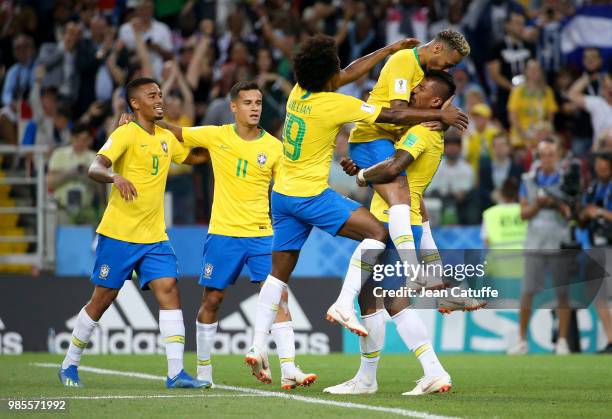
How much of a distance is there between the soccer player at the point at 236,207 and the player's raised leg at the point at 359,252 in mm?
1208

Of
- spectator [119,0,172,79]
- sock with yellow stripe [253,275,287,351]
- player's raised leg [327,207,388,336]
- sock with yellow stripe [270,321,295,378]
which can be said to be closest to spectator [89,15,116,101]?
spectator [119,0,172,79]

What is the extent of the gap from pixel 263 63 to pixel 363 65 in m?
8.94

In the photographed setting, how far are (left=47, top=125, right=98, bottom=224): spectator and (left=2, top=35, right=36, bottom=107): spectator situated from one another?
8.67 feet

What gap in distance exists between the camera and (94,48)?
19.1 meters

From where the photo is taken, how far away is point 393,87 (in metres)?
9.28

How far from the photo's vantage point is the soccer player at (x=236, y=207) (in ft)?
33.7

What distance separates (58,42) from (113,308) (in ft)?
20.4

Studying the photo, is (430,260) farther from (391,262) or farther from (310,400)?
(310,400)

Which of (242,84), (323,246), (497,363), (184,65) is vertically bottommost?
(497,363)

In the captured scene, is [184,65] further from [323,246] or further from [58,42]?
[323,246]

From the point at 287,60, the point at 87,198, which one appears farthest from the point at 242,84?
the point at 287,60

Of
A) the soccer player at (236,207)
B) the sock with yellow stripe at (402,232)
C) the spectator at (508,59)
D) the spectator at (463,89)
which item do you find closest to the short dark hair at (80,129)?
the spectator at (463,89)

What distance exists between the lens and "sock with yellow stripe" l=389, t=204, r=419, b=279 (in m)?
9.09

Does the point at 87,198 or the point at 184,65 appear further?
the point at 184,65
